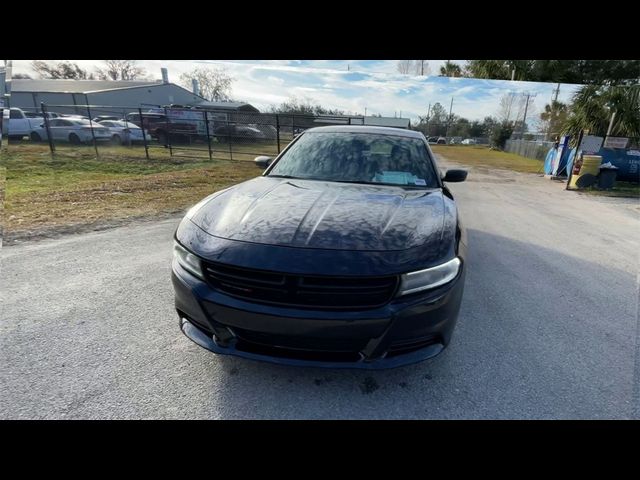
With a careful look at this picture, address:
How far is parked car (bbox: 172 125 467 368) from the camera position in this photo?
5.74 ft

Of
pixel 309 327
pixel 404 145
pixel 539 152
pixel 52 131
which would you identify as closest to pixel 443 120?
pixel 539 152

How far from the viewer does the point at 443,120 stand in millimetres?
36719

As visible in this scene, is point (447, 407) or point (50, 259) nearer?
point (447, 407)

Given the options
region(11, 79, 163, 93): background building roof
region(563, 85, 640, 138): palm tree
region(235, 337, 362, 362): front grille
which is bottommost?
region(235, 337, 362, 362): front grille

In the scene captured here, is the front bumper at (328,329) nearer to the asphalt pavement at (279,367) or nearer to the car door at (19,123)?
the asphalt pavement at (279,367)

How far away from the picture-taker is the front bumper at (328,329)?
5.69ft

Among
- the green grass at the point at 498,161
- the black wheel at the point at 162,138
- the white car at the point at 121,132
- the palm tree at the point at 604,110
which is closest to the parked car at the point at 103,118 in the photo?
the white car at the point at 121,132

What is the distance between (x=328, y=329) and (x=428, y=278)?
0.62 m

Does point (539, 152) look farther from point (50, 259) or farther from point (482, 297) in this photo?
point (50, 259)

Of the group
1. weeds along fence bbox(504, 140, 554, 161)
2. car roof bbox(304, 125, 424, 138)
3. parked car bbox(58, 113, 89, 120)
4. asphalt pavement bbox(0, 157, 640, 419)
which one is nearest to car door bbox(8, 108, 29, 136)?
parked car bbox(58, 113, 89, 120)

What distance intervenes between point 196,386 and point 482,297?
270cm

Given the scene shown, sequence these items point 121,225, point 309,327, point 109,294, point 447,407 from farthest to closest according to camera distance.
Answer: point 121,225 < point 109,294 < point 447,407 < point 309,327

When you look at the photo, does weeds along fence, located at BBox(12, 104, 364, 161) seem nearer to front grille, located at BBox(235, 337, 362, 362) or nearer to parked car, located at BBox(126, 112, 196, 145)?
parked car, located at BBox(126, 112, 196, 145)

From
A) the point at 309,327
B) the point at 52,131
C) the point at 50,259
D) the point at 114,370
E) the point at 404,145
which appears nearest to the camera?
the point at 309,327
